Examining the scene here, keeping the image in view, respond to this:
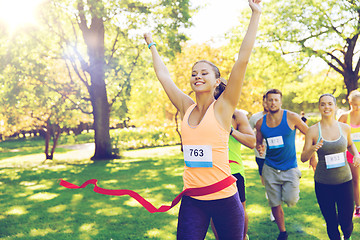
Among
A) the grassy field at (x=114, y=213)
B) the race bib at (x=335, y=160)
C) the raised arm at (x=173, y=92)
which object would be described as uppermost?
the raised arm at (x=173, y=92)

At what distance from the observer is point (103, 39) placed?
55.2ft

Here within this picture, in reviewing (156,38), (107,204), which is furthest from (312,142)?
(156,38)

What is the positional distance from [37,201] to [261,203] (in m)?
5.31

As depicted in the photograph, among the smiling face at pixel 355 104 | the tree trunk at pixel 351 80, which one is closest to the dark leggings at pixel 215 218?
the smiling face at pixel 355 104

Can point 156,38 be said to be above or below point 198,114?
above

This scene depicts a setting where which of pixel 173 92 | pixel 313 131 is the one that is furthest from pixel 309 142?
pixel 173 92

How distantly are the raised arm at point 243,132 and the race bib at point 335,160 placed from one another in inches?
39.7

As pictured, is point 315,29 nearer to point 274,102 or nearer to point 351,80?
point 351,80

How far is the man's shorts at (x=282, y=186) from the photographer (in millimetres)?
4531

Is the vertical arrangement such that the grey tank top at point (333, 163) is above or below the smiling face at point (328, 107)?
below

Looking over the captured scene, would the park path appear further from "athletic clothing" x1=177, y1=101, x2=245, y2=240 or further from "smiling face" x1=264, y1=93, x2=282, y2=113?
"athletic clothing" x1=177, y1=101, x2=245, y2=240

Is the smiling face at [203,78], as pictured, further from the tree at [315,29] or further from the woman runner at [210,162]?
the tree at [315,29]

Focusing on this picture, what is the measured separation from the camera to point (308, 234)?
Answer: 4.88 m

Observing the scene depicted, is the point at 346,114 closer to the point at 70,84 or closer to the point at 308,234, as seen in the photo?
the point at 308,234
